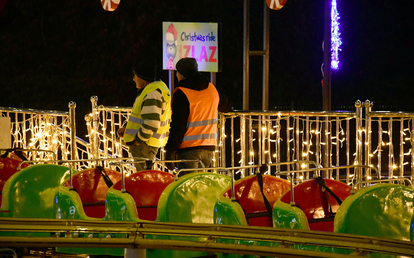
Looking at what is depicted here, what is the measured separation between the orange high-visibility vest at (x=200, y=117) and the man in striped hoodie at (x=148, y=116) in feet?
0.76

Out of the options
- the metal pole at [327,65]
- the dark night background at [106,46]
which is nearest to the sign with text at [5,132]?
the metal pole at [327,65]

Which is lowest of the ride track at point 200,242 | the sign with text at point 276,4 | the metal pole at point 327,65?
the ride track at point 200,242

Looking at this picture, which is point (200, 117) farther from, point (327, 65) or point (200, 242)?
point (327, 65)

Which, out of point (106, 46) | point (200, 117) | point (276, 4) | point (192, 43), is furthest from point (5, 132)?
point (106, 46)

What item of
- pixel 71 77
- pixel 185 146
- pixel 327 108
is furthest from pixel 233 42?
pixel 185 146

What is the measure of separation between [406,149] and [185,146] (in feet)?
39.6

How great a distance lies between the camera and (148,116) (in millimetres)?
5012

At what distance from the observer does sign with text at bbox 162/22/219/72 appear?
7.96m

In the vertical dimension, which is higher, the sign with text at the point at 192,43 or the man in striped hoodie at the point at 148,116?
the sign with text at the point at 192,43

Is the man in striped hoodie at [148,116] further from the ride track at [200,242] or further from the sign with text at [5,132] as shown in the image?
the ride track at [200,242]

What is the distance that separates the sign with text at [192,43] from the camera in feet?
26.1

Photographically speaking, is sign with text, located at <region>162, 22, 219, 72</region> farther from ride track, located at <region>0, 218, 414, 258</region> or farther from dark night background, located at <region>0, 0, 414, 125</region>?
dark night background, located at <region>0, 0, 414, 125</region>

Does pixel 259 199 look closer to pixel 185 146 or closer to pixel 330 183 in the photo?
pixel 330 183

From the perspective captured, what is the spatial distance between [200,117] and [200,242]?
3.38 m
